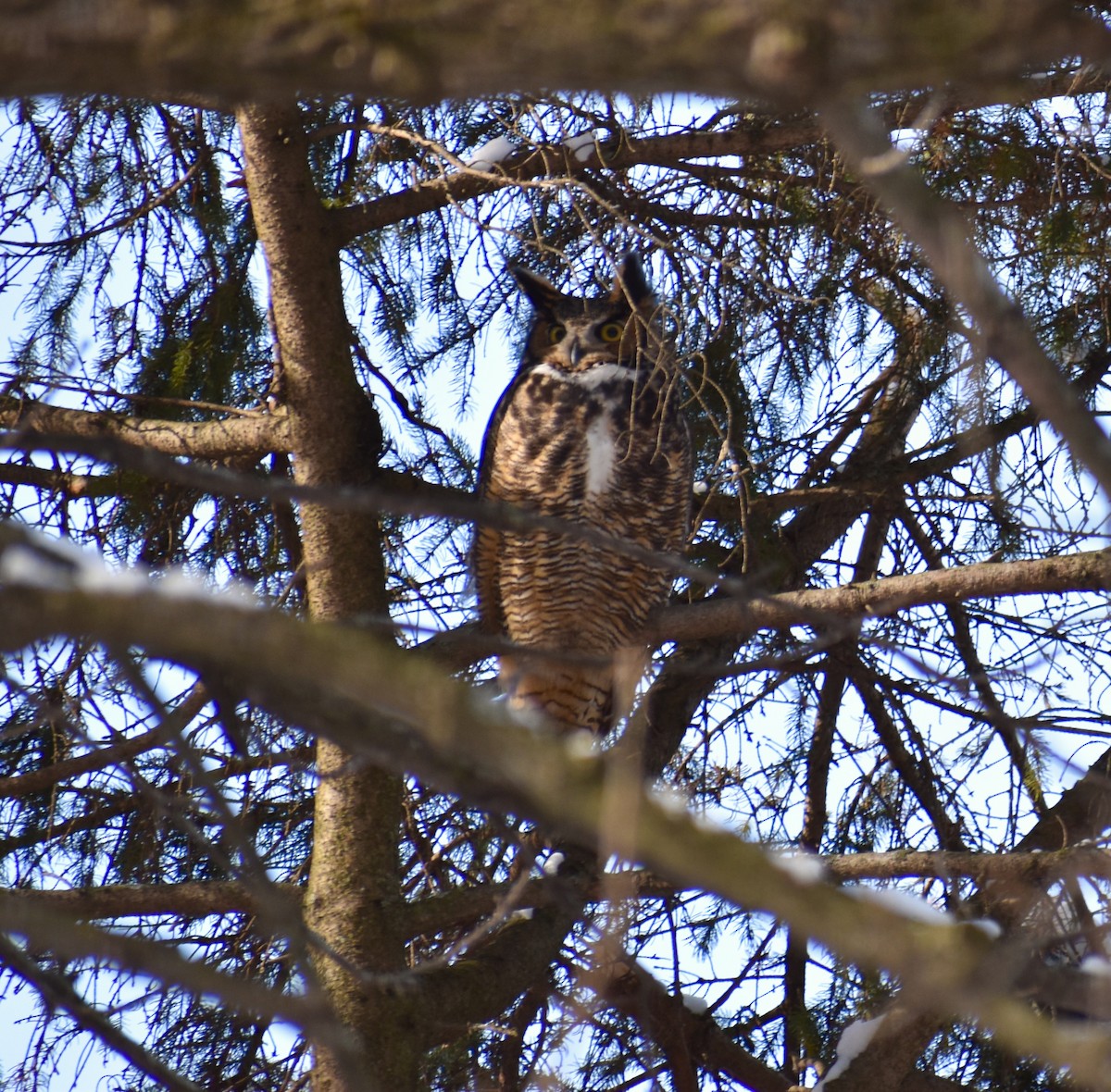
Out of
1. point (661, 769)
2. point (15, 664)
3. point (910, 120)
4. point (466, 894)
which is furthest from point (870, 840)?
point (15, 664)

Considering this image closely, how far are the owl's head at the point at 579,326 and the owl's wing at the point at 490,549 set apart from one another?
0.16m

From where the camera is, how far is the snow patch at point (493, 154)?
300cm

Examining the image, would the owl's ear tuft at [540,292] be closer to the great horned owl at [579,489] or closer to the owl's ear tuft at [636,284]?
the great horned owl at [579,489]

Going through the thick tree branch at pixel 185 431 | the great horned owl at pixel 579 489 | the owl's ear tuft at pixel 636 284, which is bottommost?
the thick tree branch at pixel 185 431

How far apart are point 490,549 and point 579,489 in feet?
1.49

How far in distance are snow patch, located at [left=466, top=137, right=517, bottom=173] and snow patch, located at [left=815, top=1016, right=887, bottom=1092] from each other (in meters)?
2.18

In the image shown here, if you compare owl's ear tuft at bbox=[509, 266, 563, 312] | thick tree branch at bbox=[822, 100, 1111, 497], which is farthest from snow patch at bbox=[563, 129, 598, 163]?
thick tree branch at bbox=[822, 100, 1111, 497]

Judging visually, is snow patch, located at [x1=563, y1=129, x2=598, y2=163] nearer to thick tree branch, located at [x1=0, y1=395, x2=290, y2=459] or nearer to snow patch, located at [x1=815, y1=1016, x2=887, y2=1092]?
thick tree branch, located at [x1=0, y1=395, x2=290, y2=459]

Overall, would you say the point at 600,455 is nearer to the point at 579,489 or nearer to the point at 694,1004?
the point at 579,489

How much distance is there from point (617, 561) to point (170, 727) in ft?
10.5

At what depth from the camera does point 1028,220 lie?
11.2 feet

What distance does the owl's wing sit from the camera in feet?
14.6

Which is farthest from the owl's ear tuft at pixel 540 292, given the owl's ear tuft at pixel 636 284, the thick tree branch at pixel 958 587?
the thick tree branch at pixel 958 587

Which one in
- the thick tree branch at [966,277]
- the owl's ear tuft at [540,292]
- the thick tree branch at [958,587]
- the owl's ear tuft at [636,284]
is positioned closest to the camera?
the thick tree branch at [966,277]
